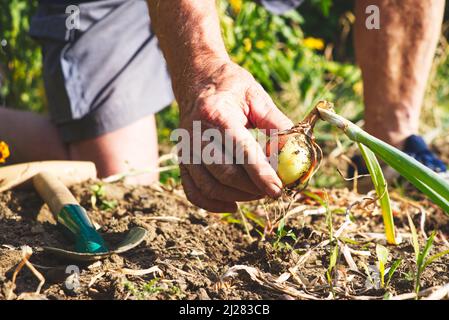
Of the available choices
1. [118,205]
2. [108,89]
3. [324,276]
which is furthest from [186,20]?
[108,89]

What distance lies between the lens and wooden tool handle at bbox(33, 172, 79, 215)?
166 cm

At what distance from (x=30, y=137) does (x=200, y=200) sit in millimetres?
1249

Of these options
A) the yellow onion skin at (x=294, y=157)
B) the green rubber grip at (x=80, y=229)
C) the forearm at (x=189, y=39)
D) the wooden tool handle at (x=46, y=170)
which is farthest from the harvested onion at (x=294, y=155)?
the wooden tool handle at (x=46, y=170)

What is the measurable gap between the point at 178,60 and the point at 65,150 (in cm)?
108

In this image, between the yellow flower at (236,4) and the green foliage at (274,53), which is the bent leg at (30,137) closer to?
the green foliage at (274,53)

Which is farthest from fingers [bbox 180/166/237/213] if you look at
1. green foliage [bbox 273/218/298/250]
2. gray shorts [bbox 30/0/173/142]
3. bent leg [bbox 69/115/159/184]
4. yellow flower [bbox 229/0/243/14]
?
yellow flower [bbox 229/0/243/14]

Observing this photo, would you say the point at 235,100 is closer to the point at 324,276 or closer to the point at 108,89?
the point at 324,276

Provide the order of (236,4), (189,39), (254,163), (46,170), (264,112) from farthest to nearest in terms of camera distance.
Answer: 1. (236,4)
2. (46,170)
3. (189,39)
4. (264,112)
5. (254,163)

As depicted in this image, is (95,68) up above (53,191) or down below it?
above

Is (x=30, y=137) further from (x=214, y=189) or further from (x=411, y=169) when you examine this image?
(x=411, y=169)

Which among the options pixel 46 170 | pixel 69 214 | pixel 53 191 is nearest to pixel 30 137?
pixel 46 170

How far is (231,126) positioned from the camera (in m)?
1.34

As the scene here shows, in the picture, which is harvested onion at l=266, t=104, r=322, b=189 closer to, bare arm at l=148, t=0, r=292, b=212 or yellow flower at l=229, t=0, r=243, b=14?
bare arm at l=148, t=0, r=292, b=212

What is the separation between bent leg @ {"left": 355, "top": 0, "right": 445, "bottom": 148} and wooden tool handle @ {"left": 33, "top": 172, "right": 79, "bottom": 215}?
1192 millimetres
